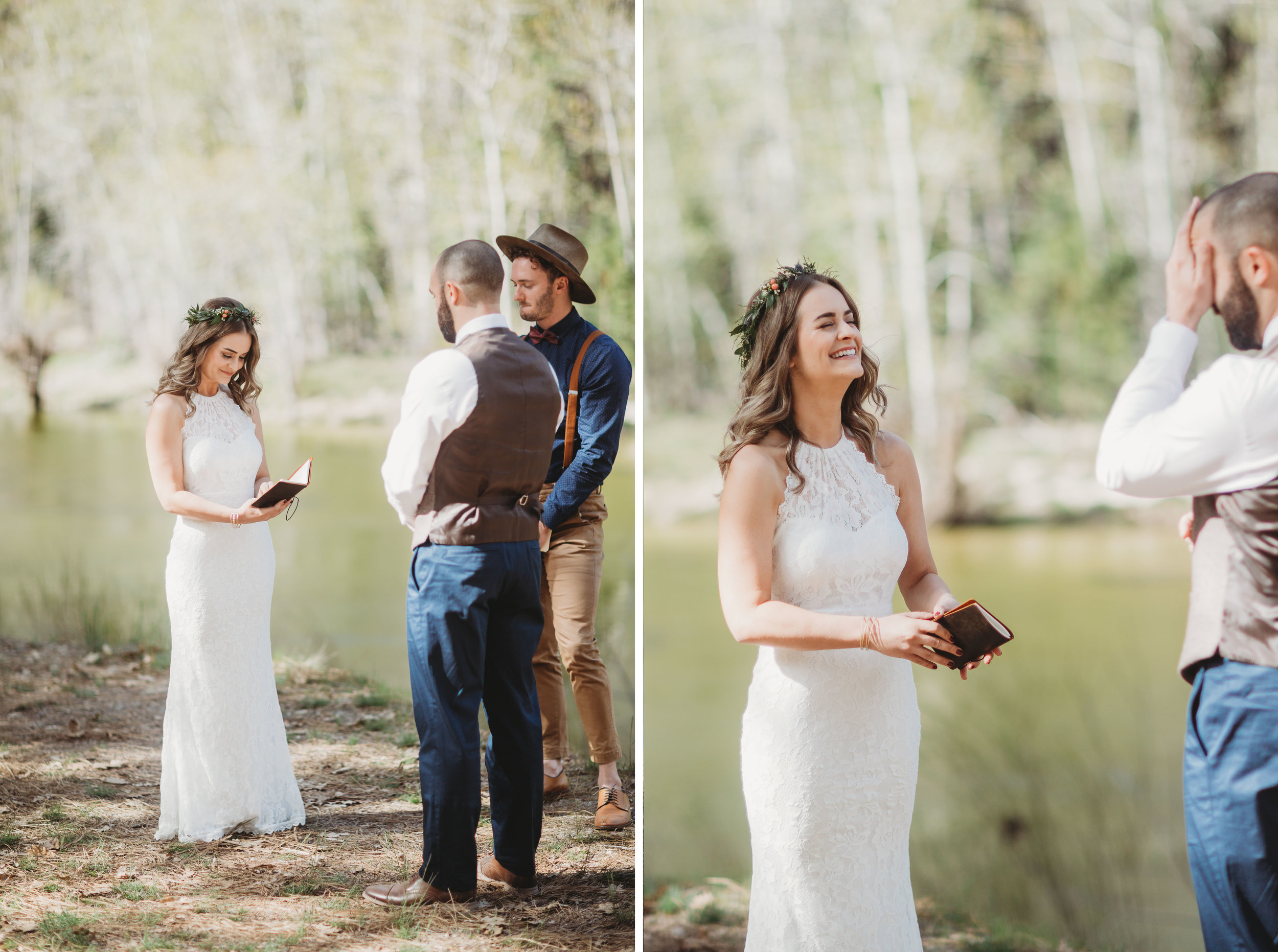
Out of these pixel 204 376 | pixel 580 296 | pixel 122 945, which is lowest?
pixel 122 945

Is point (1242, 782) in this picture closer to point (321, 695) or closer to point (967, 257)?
point (321, 695)

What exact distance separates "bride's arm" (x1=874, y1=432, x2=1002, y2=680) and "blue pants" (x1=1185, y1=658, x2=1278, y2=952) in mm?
496

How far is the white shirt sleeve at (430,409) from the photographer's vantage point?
7.35ft

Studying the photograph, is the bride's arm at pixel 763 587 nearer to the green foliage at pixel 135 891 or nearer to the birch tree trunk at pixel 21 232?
the green foliage at pixel 135 891

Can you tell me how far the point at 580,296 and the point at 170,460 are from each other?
50.2 inches

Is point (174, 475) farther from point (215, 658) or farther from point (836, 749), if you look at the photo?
point (836, 749)

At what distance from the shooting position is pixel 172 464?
2.84 m

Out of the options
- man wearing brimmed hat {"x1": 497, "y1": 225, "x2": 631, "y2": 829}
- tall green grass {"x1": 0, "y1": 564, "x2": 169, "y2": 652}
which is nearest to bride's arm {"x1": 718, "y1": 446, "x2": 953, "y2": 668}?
man wearing brimmed hat {"x1": 497, "y1": 225, "x2": 631, "y2": 829}

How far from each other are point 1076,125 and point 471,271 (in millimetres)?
3381

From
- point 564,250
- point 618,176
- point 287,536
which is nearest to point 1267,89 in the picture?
point 618,176

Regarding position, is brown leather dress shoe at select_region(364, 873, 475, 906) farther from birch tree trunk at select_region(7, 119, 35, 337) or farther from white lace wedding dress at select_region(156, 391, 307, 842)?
birch tree trunk at select_region(7, 119, 35, 337)

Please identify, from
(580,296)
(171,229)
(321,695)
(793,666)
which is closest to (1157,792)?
(793,666)

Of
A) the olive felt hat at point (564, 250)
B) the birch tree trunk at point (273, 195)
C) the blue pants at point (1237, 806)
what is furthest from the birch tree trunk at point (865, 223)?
the blue pants at point (1237, 806)

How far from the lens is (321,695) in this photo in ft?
13.0
